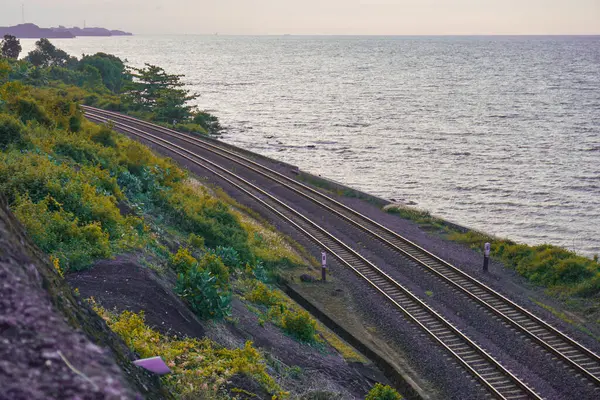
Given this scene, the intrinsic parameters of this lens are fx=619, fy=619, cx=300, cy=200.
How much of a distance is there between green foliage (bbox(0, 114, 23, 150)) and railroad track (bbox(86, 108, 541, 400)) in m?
12.1

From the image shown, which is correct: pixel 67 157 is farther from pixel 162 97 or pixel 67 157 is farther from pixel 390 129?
pixel 390 129

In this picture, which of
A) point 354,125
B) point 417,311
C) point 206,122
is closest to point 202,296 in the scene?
point 417,311

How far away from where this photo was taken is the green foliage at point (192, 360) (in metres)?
8.04

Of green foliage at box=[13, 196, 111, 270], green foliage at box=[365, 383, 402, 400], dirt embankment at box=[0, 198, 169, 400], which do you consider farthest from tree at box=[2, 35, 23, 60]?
dirt embankment at box=[0, 198, 169, 400]

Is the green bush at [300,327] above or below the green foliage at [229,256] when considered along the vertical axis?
below

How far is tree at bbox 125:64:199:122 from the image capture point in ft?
205

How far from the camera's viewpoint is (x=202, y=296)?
40.6 feet

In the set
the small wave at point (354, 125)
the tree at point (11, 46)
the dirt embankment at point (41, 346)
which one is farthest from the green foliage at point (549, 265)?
the tree at point (11, 46)

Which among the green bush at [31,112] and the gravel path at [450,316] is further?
the green bush at [31,112]

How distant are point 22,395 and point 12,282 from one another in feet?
2.34

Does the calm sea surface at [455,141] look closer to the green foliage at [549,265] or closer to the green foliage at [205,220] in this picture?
the green foliage at [549,265]

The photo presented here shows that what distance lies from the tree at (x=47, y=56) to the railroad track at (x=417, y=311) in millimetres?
74176

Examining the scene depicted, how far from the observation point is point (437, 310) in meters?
19.4

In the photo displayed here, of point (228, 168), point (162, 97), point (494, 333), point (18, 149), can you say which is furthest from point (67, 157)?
point (162, 97)
